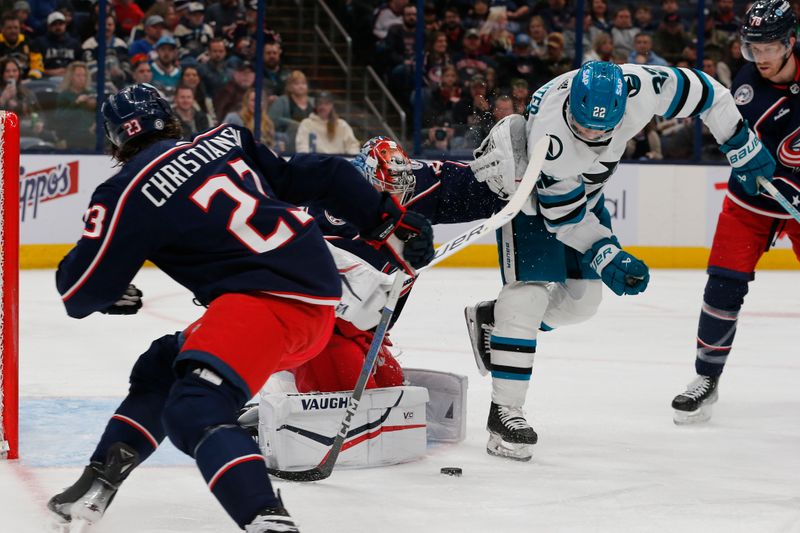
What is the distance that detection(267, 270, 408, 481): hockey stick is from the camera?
2.60 meters

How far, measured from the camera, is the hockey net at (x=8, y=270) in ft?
9.29

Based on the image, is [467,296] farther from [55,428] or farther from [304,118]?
[55,428]

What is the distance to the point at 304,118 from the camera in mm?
8031

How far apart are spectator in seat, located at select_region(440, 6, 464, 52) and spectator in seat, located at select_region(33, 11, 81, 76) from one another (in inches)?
102

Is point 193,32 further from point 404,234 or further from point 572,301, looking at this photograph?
point 404,234

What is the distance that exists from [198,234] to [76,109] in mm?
5841

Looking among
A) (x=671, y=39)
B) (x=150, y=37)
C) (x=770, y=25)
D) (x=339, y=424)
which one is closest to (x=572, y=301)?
(x=339, y=424)

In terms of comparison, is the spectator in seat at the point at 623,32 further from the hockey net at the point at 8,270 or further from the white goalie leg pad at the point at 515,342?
the hockey net at the point at 8,270

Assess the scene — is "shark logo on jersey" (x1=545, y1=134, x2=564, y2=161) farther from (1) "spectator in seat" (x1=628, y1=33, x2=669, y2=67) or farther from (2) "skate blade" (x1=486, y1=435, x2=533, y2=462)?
(1) "spectator in seat" (x1=628, y1=33, x2=669, y2=67)

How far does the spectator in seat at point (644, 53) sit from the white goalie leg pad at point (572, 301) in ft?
18.6

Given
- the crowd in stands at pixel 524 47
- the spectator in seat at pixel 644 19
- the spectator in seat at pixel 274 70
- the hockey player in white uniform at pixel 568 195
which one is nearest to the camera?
the hockey player in white uniform at pixel 568 195

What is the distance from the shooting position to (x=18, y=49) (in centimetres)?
761

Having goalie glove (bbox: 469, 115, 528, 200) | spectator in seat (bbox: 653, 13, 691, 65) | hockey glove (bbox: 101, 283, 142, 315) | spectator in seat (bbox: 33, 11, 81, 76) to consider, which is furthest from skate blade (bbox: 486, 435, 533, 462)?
spectator in seat (bbox: 653, 13, 691, 65)

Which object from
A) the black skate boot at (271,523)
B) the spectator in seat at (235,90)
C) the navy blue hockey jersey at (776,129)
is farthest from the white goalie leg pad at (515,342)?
the spectator in seat at (235,90)
